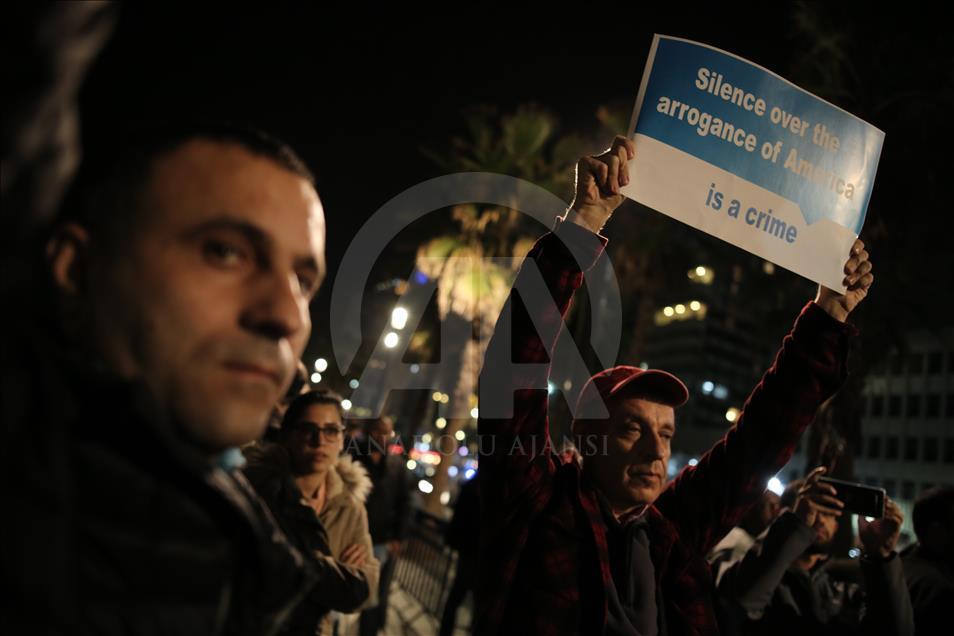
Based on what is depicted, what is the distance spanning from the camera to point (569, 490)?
2.50 m

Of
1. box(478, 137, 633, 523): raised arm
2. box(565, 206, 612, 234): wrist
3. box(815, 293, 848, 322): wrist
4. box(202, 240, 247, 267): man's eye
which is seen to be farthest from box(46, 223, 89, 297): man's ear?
box(815, 293, 848, 322): wrist

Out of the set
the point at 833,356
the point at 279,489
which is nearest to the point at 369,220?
the point at 279,489

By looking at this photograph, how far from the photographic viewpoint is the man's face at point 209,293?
3.18ft

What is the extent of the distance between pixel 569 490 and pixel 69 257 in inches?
76.2

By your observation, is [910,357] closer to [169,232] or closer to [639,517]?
[639,517]

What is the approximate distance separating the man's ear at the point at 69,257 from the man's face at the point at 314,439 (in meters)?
3.09

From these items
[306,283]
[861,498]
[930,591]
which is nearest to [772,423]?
[861,498]

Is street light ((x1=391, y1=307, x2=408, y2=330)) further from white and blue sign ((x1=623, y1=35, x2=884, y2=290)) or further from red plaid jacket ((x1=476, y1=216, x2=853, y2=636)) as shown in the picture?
red plaid jacket ((x1=476, y1=216, x2=853, y2=636))

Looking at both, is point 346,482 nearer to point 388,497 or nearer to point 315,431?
point 315,431

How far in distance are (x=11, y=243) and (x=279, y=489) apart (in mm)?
2695

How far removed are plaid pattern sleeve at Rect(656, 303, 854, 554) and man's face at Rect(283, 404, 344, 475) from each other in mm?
2056

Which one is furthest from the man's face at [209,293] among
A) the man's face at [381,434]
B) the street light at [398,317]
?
the street light at [398,317]

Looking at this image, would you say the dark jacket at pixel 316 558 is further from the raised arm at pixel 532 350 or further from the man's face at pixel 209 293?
the man's face at pixel 209 293

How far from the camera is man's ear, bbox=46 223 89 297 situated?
0.96 m
